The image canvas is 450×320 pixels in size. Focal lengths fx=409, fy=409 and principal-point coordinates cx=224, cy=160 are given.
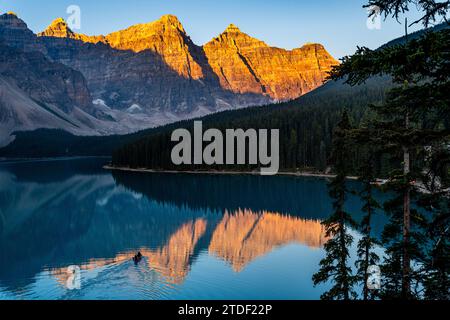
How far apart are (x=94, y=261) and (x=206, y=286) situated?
15.3m

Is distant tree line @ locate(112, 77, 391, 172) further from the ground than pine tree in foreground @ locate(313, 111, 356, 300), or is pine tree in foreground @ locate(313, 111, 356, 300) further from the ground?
distant tree line @ locate(112, 77, 391, 172)

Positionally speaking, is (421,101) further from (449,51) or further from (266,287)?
(266,287)

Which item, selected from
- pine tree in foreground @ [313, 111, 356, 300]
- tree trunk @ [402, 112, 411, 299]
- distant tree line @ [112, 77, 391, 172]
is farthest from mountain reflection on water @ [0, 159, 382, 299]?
distant tree line @ [112, 77, 391, 172]

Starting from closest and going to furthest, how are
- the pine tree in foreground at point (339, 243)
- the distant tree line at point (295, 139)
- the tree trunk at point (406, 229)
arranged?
1. the tree trunk at point (406, 229)
2. the pine tree in foreground at point (339, 243)
3. the distant tree line at point (295, 139)

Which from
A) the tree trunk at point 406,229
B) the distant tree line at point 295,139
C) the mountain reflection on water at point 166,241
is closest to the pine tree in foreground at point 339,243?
the tree trunk at point 406,229

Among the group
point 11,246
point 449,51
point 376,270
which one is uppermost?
point 449,51

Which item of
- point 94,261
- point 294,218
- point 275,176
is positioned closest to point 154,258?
point 94,261

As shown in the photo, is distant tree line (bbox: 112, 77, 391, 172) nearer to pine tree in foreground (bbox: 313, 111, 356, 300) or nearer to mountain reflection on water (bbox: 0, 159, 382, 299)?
mountain reflection on water (bbox: 0, 159, 382, 299)

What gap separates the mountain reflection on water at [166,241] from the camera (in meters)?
33.8

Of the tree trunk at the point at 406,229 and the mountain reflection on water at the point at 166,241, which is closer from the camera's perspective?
the tree trunk at the point at 406,229

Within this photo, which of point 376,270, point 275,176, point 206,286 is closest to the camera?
point 376,270

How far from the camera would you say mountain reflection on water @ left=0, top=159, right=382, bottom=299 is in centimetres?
3381

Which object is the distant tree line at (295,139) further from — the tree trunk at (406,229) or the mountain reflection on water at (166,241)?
the tree trunk at (406,229)

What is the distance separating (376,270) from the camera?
2378 cm
